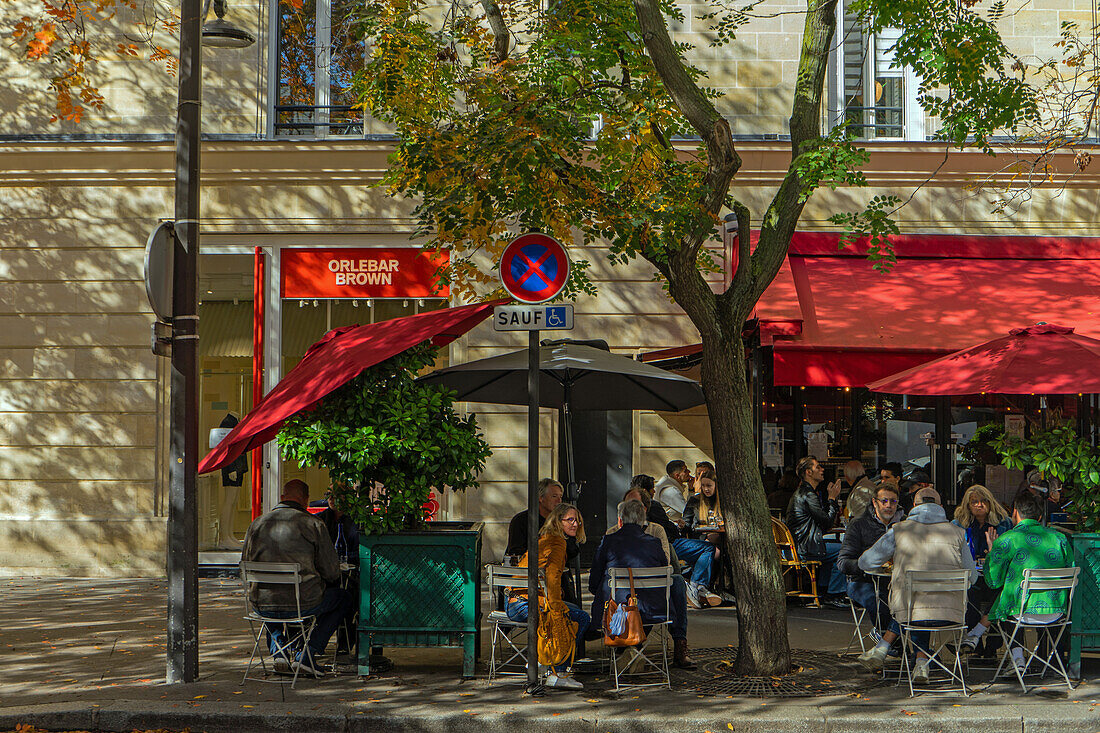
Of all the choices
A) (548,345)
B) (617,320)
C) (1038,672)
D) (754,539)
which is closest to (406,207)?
(617,320)

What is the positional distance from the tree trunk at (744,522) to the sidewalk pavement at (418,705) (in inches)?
22.1

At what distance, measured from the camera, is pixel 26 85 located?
41.8ft

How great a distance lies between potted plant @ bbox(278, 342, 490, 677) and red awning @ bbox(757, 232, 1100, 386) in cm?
433

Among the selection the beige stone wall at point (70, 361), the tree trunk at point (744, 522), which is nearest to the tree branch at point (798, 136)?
the tree trunk at point (744, 522)

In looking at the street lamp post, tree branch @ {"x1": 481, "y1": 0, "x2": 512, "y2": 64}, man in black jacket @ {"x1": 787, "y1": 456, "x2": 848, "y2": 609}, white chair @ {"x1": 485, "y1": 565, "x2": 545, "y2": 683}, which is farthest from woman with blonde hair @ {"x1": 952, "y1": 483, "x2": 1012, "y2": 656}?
the street lamp post

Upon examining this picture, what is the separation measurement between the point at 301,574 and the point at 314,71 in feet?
26.0

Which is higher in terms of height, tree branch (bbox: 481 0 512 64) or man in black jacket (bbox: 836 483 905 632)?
tree branch (bbox: 481 0 512 64)

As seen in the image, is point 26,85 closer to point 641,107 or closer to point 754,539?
point 641,107

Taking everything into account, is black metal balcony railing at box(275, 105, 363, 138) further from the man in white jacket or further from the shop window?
the man in white jacket

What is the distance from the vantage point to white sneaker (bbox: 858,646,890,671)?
7.41 m

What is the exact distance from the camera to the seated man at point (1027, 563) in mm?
7090

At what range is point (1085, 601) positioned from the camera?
743cm

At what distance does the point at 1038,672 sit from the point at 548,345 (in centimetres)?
489

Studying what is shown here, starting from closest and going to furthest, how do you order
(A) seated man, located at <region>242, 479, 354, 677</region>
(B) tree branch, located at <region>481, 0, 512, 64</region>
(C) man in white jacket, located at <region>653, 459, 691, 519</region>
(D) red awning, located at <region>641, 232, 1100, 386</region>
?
(A) seated man, located at <region>242, 479, 354, 677</region> < (B) tree branch, located at <region>481, 0, 512, 64</region> < (D) red awning, located at <region>641, 232, 1100, 386</region> < (C) man in white jacket, located at <region>653, 459, 691, 519</region>
